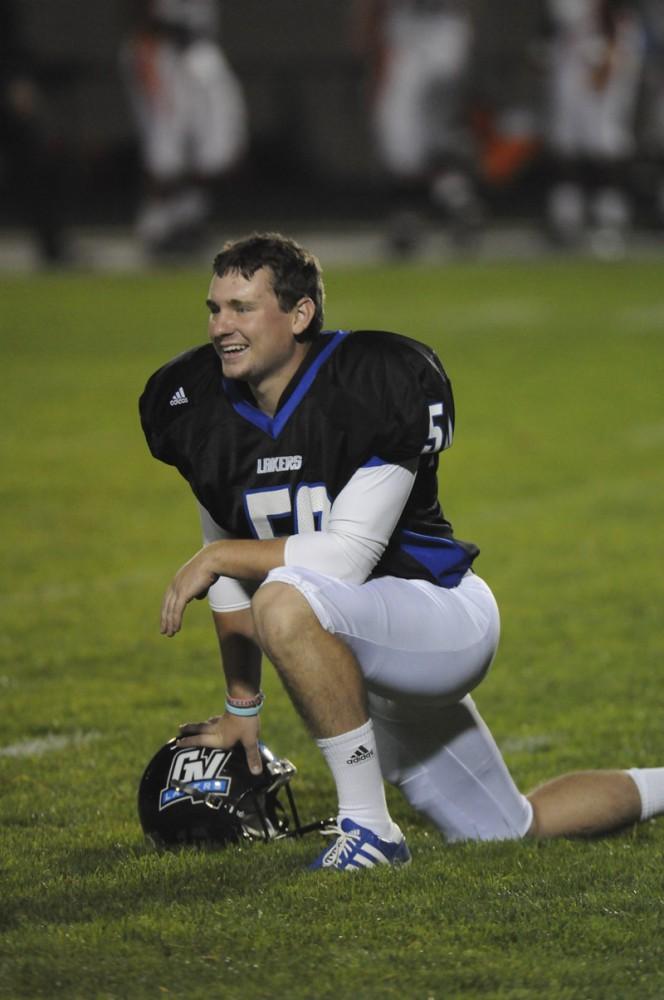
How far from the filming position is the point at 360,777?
11.4 feet

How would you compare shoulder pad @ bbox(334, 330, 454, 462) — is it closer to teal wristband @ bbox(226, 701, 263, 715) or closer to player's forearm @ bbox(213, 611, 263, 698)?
player's forearm @ bbox(213, 611, 263, 698)

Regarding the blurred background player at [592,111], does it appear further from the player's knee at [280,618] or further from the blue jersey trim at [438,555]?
the player's knee at [280,618]

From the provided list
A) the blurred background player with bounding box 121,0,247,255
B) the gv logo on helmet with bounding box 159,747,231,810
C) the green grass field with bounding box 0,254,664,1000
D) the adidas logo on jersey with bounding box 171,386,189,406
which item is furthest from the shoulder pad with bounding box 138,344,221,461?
the blurred background player with bounding box 121,0,247,255

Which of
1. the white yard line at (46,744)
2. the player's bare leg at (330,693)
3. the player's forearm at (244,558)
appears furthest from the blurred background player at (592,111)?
the player's bare leg at (330,693)

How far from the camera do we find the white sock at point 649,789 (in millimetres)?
3811

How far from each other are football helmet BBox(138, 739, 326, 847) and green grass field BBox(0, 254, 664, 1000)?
59mm

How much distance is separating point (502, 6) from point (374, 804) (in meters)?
19.1

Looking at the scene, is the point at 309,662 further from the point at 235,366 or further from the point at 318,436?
the point at 235,366

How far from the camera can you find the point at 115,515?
7.19 meters

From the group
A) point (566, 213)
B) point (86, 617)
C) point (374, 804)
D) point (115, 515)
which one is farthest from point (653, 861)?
point (566, 213)

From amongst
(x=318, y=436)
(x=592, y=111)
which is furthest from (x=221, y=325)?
(x=592, y=111)

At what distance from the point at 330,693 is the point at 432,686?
0.84 feet

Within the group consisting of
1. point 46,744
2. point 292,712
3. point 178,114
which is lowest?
point 178,114

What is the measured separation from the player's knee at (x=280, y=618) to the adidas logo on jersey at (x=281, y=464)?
11.7 inches
